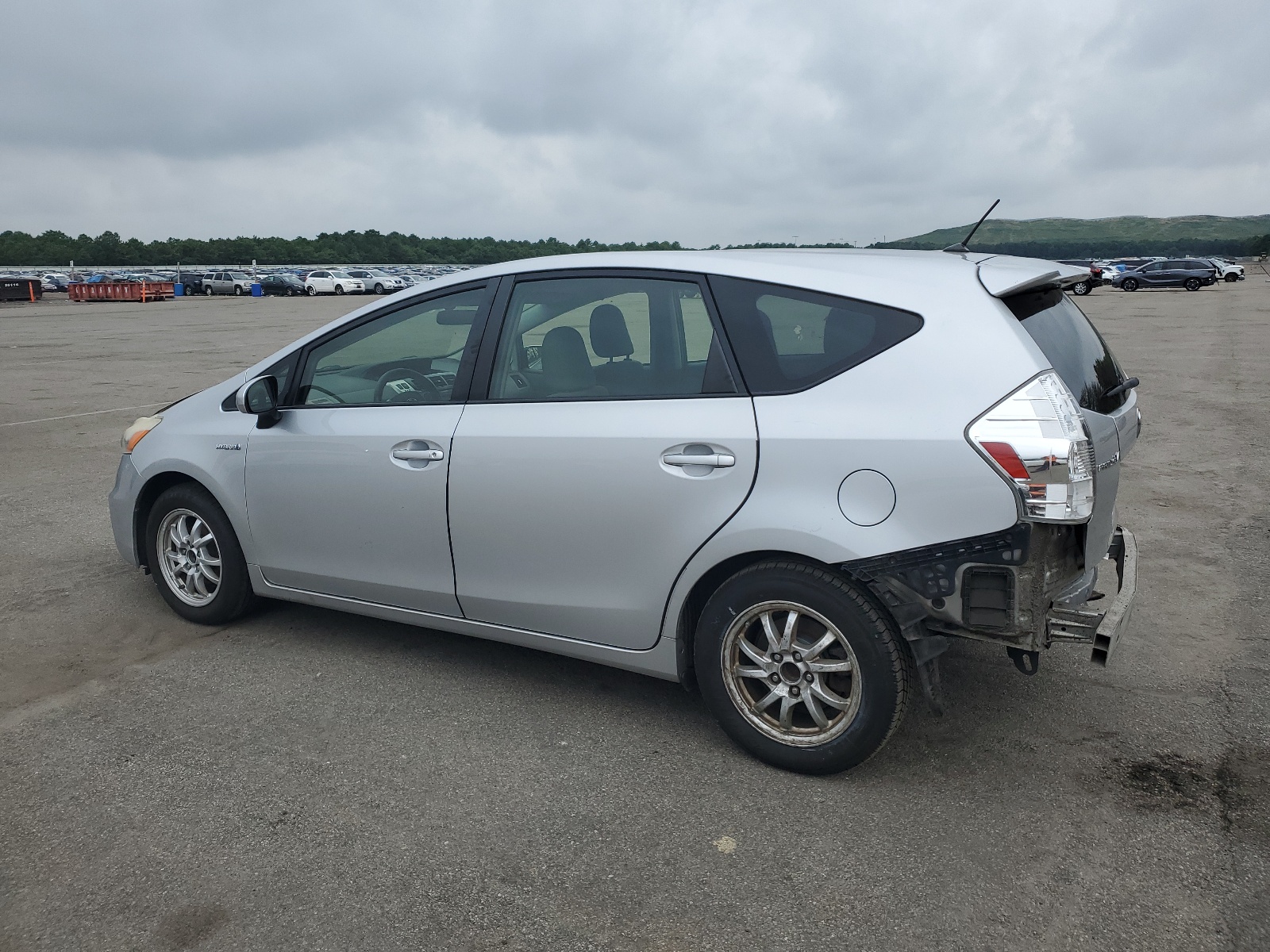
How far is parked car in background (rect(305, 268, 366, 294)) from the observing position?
206ft

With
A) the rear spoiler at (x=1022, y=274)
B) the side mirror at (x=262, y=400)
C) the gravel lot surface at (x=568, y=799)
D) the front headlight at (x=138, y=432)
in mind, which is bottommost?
the gravel lot surface at (x=568, y=799)

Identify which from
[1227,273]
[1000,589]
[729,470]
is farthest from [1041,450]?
[1227,273]

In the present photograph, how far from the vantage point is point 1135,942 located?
254cm

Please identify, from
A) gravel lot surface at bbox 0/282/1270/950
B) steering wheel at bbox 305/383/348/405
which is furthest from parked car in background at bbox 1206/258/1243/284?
steering wheel at bbox 305/383/348/405

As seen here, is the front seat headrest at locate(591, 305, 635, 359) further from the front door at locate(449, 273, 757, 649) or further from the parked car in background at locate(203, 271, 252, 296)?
the parked car in background at locate(203, 271, 252, 296)

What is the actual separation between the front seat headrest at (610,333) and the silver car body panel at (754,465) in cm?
18

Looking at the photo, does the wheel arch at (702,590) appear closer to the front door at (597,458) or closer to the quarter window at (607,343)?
the front door at (597,458)

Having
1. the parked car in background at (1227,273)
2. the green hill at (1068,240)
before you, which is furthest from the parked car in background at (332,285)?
the parked car in background at (1227,273)

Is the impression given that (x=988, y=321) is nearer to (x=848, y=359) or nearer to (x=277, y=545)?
(x=848, y=359)

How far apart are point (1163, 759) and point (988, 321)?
1622mm

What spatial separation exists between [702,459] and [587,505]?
47 centimetres

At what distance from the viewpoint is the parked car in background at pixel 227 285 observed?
2542 inches

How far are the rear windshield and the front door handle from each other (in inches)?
39.4

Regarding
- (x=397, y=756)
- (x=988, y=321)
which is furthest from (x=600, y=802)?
(x=988, y=321)
